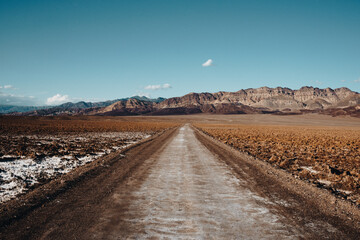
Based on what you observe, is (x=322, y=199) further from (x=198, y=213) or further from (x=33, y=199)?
(x=33, y=199)

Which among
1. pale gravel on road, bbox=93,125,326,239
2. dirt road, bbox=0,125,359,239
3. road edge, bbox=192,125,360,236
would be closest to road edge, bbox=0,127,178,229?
dirt road, bbox=0,125,359,239

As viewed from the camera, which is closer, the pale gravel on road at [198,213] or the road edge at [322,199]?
the pale gravel on road at [198,213]

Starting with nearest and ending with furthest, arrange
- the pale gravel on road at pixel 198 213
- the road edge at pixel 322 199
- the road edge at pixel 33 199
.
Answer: the pale gravel on road at pixel 198 213
the road edge at pixel 33 199
the road edge at pixel 322 199

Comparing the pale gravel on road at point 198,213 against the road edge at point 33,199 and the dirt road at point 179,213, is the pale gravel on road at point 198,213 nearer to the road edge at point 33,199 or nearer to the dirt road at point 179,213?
the dirt road at point 179,213

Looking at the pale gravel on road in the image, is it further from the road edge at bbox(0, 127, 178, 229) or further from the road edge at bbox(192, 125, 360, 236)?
the road edge at bbox(0, 127, 178, 229)

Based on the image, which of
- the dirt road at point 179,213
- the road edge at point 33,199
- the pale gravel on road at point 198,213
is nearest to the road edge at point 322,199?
the dirt road at point 179,213

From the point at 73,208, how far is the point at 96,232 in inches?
61.6

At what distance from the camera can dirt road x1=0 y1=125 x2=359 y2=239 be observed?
4258 millimetres

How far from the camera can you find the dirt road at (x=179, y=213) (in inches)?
168

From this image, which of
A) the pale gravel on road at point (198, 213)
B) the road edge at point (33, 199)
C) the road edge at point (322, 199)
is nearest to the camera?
the pale gravel on road at point (198, 213)

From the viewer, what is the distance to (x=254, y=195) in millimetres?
6516

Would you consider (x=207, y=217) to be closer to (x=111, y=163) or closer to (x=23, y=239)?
(x=23, y=239)

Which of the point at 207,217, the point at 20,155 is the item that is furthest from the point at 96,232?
the point at 20,155

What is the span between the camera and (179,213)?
5133mm
